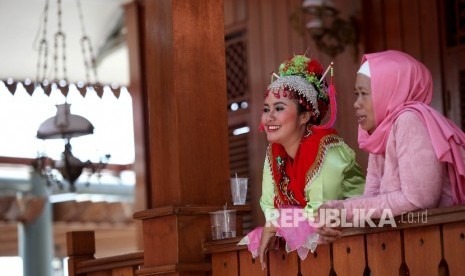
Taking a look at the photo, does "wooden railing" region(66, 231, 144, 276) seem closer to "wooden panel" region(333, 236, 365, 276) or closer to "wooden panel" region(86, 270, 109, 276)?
"wooden panel" region(86, 270, 109, 276)

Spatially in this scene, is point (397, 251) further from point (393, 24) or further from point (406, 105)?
point (393, 24)

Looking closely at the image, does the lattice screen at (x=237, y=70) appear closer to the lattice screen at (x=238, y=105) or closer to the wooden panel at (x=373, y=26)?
the lattice screen at (x=238, y=105)

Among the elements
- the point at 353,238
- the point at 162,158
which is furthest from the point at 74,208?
the point at 353,238

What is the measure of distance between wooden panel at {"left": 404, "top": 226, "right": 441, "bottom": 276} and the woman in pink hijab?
0.29 ft

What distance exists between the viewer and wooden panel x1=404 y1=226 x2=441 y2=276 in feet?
10.2

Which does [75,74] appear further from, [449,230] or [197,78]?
[449,230]

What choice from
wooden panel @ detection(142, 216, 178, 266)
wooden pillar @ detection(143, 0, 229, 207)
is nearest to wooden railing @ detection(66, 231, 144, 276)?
wooden panel @ detection(142, 216, 178, 266)

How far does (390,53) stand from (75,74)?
7.72 m

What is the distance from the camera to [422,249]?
316cm

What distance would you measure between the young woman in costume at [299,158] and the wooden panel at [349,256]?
15cm

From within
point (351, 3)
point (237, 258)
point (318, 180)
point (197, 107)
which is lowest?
point (237, 258)

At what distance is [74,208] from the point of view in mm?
13766

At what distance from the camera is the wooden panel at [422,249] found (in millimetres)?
3121

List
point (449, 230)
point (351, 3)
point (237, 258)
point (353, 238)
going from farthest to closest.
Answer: point (351, 3)
point (237, 258)
point (353, 238)
point (449, 230)
